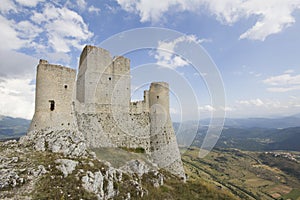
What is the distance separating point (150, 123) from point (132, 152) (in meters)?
4.97

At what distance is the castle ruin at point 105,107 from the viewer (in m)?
17.8

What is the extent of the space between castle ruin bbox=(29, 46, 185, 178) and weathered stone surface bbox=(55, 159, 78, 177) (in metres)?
5.01

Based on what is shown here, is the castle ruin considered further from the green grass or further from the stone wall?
the green grass

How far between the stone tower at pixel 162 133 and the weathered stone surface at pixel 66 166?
1361cm

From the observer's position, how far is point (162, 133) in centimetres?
2645

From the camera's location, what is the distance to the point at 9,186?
34.2 ft

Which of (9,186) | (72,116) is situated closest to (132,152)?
(72,116)

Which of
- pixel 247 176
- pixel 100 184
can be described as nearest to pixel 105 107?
pixel 100 184

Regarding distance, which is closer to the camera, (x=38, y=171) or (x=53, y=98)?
(x=38, y=171)

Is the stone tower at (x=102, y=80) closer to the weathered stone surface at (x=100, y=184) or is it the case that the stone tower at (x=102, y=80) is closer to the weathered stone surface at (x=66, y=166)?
the weathered stone surface at (x=66, y=166)

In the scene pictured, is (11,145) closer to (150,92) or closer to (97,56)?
(97,56)

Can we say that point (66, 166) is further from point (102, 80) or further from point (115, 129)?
point (102, 80)

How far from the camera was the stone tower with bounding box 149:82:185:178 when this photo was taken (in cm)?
2550

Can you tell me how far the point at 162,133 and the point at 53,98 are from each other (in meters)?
14.5
